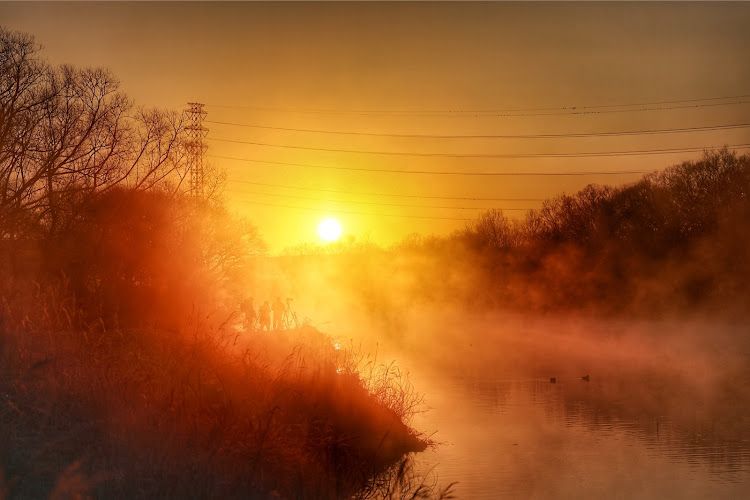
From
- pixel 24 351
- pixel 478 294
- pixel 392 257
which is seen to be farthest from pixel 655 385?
pixel 392 257

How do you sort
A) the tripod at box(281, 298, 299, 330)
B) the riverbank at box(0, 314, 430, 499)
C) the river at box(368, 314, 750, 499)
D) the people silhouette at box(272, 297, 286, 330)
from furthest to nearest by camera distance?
the people silhouette at box(272, 297, 286, 330) → the tripod at box(281, 298, 299, 330) → the river at box(368, 314, 750, 499) → the riverbank at box(0, 314, 430, 499)

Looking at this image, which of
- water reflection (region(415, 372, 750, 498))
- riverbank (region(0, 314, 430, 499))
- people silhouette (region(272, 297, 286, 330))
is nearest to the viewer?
riverbank (region(0, 314, 430, 499))

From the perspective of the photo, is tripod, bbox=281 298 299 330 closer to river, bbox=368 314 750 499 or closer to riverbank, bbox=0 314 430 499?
river, bbox=368 314 750 499

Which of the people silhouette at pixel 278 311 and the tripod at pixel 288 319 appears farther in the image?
the people silhouette at pixel 278 311

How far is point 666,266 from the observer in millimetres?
53938

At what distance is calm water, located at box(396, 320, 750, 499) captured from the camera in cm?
1809

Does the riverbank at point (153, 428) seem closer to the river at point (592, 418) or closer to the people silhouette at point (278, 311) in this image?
the river at point (592, 418)

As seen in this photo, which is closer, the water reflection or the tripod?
the water reflection

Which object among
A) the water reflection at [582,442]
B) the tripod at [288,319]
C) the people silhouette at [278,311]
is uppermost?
the people silhouette at [278,311]

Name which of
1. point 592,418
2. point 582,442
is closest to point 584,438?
point 582,442

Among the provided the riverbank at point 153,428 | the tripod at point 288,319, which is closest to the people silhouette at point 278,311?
the tripod at point 288,319

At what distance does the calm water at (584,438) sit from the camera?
18.1 metres

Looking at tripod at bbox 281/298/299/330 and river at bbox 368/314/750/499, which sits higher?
tripod at bbox 281/298/299/330

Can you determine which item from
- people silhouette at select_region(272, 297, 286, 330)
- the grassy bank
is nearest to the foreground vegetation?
the grassy bank
